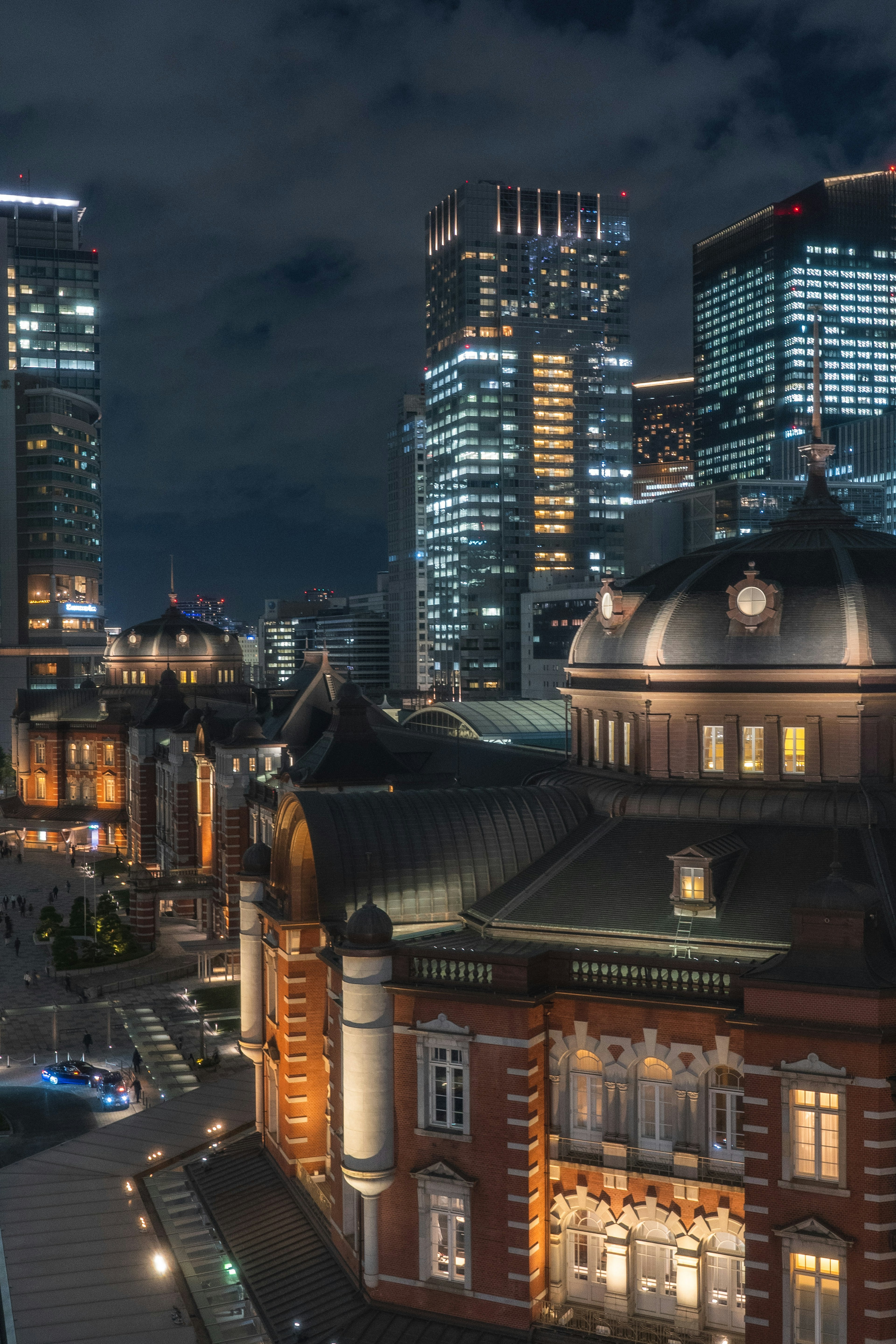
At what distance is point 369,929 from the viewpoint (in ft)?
129

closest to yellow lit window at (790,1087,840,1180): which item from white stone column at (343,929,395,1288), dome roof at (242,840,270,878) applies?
white stone column at (343,929,395,1288)

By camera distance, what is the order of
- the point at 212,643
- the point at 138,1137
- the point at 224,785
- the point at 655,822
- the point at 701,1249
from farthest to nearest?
1. the point at 212,643
2. the point at 224,785
3. the point at 138,1137
4. the point at 655,822
5. the point at 701,1249

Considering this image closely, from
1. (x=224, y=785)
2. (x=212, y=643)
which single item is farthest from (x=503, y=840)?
(x=212, y=643)

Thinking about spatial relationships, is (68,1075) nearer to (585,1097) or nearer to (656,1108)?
(585,1097)

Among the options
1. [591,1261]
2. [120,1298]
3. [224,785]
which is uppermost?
[224,785]

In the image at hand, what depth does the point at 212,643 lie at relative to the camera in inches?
5566

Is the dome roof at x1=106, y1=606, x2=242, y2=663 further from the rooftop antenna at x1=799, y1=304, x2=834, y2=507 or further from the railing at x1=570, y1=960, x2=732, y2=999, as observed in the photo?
the railing at x1=570, y1=960, x2=732, y2=999

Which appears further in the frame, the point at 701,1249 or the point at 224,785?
the point at 224,785

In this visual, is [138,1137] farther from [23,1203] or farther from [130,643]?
[130,643]

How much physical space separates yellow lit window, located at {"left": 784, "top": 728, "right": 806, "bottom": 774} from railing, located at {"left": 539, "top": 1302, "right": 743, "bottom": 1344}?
1897 cm

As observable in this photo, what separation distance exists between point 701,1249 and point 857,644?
21.4 metres

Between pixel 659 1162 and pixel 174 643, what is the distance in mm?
110322

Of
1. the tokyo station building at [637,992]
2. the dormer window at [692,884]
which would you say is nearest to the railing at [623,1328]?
the tokyo station building at [637,992]

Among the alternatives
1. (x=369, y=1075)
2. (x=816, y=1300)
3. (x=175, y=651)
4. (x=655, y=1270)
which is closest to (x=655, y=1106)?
(x=655, y=1270)
